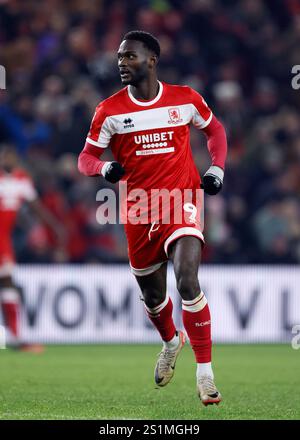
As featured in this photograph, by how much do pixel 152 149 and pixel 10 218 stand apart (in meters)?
5.51

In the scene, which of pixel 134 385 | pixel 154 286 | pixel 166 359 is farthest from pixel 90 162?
pixel 134 385

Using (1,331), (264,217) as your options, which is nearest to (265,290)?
(264,217)

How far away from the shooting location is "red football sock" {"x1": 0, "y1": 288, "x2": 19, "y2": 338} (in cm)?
1246

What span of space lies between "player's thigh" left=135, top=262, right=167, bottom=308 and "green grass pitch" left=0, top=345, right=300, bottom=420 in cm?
67

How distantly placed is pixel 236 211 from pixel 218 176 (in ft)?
23.7

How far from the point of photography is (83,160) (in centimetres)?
751

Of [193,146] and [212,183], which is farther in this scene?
[193,146]

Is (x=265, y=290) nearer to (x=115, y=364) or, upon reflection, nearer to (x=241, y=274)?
(x=241, y=274)

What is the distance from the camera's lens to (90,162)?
745 cm

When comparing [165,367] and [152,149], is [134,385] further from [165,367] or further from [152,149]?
[152,149]

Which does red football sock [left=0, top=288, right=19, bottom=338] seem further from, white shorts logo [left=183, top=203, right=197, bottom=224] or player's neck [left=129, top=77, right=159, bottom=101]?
white shorts logo [left=183, top=203, right=197, bottom=224]

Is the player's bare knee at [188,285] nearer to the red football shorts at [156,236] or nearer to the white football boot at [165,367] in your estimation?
the red football shorts at [156,236]

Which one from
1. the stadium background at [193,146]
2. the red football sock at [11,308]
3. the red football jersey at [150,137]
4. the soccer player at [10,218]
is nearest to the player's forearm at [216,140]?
the red football jersey at [150,137]

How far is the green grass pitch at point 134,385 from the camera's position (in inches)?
268
